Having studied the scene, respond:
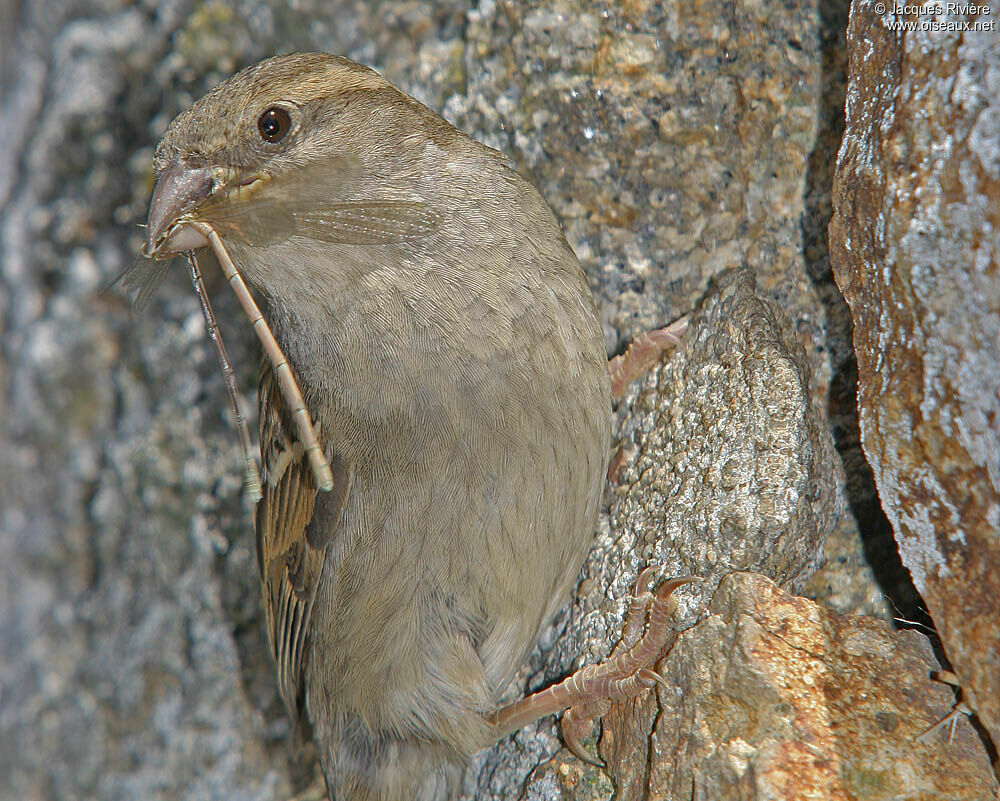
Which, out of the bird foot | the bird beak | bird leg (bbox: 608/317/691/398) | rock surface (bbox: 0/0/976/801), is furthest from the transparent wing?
the bird foot

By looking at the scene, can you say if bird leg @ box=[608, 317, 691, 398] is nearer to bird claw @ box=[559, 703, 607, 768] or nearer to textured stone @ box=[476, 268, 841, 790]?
textured stone @ box=[476, 268, 841, 790]

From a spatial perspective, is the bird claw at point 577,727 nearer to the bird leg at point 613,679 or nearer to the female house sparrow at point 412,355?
the bird leg at point 613,679

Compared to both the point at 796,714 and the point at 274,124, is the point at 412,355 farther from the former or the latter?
the point at 796,714

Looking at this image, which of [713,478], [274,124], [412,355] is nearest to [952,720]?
[713,478]

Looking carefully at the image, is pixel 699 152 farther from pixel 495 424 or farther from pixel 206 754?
pixel 206 754

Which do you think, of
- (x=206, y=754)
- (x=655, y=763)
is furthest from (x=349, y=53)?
(x=206, y=754)

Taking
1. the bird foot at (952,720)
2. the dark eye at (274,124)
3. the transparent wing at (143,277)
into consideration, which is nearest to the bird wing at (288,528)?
the transparent wing at (143,277)
